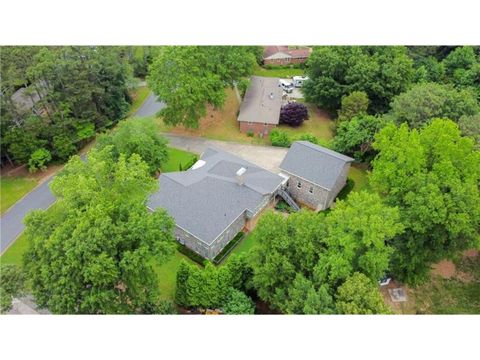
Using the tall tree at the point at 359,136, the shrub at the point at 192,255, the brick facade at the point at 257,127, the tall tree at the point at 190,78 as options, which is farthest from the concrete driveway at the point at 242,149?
the shrub at the point at 192,255

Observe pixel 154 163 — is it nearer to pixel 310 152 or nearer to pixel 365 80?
pixel 310 152

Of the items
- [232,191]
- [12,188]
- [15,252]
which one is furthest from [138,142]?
[12,188]

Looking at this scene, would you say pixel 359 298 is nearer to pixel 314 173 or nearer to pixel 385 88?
pixel 314 173

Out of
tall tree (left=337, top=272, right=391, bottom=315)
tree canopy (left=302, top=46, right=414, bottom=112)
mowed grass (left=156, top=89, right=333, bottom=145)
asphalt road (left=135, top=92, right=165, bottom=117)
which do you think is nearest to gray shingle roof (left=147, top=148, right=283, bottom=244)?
mowed grass (left=156, top=89, right=333, bottom=145)

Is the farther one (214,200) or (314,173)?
(314,173)

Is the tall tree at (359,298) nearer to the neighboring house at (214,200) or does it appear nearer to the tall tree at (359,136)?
the neighboring house at (214,200)

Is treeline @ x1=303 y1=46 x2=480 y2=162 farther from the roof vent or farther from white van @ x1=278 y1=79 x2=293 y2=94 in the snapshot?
the roof vent

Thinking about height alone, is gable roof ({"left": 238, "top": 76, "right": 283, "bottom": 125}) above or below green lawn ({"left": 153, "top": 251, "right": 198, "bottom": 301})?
above
